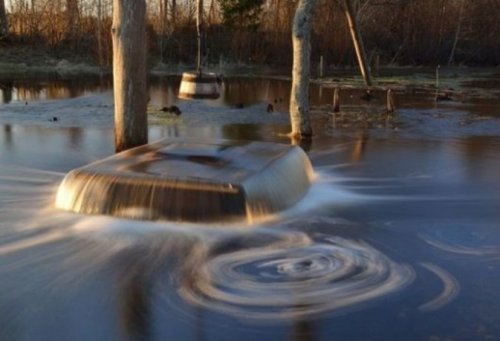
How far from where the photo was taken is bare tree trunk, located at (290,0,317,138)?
13.9 m

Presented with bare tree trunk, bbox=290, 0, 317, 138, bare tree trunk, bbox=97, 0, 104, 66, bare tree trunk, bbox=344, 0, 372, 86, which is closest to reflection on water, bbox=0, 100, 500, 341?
bare tree trunk, bbox=290, 0, 317, 138

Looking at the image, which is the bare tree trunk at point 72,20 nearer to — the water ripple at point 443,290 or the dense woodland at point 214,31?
the dense woodland at point 214,31

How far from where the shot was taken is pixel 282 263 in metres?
7.07

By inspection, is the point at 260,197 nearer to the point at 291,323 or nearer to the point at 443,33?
the point at 291,323

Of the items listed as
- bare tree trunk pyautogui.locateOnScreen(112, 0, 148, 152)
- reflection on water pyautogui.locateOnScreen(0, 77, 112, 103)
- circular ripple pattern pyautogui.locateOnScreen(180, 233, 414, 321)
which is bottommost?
circular ripple pattern pyautogui.locateOnScreen(180, 233, 414, 321)

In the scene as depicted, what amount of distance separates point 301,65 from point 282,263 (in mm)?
8036

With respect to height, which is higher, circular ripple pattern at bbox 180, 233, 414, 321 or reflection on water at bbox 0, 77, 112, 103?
reflection on water at bbox 0, 77, 112, 103

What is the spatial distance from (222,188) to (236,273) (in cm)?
165

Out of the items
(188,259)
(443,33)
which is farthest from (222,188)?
(443,33)

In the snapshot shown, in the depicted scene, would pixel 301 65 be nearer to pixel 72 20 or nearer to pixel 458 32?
pixel 72 20

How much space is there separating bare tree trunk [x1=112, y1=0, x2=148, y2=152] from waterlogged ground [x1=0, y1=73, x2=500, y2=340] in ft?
4.73

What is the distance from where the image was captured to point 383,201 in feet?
32.7

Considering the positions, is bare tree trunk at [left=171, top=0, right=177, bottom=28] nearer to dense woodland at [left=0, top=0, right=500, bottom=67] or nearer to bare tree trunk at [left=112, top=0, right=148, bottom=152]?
dense woodland at [left=0, top=0, right=500, bottom=67]

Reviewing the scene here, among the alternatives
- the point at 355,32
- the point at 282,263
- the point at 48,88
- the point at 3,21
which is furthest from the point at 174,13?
the point at 282,263
